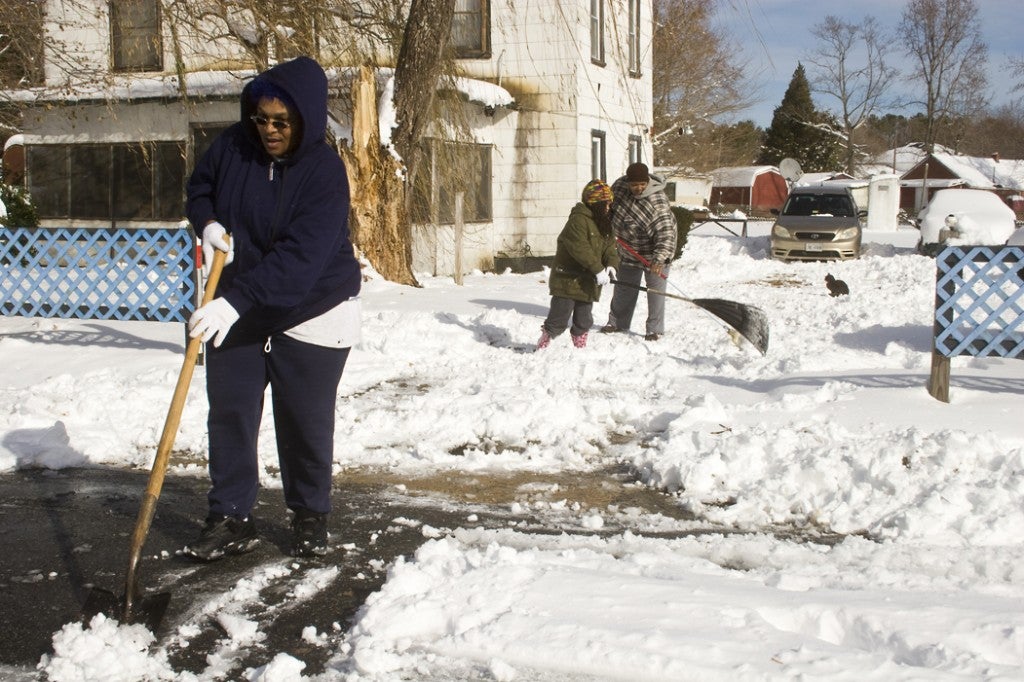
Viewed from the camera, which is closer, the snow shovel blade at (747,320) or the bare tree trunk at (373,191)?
the snow shovel blade at (747,320)

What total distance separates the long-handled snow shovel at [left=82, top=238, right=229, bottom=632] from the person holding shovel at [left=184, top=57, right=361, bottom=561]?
0.08 metres

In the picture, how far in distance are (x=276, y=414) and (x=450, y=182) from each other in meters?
11.4

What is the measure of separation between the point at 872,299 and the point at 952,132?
64746 millimetres

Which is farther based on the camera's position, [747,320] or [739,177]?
[739,177]

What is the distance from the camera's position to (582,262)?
29.6ft

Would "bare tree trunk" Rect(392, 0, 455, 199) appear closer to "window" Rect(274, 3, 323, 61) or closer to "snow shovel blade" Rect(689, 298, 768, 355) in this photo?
"window" Rect(274, 3, 323, 61)

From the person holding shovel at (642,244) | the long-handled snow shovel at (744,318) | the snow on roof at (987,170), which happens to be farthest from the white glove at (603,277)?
the snow on roof at (987,170)

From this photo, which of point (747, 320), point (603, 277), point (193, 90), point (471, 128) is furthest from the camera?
point (471, 128)

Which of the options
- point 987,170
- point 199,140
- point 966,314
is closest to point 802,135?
point 987,170

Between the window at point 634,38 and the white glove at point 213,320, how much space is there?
17513mm

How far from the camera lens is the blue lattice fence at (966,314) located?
6.52m

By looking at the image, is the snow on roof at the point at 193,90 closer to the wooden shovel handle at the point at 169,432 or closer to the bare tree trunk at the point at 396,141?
the bare tree trunk at the point at 396,141

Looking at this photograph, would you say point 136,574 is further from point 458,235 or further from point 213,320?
point 458,235

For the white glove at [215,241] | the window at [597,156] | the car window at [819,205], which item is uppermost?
the window at [597,156]
